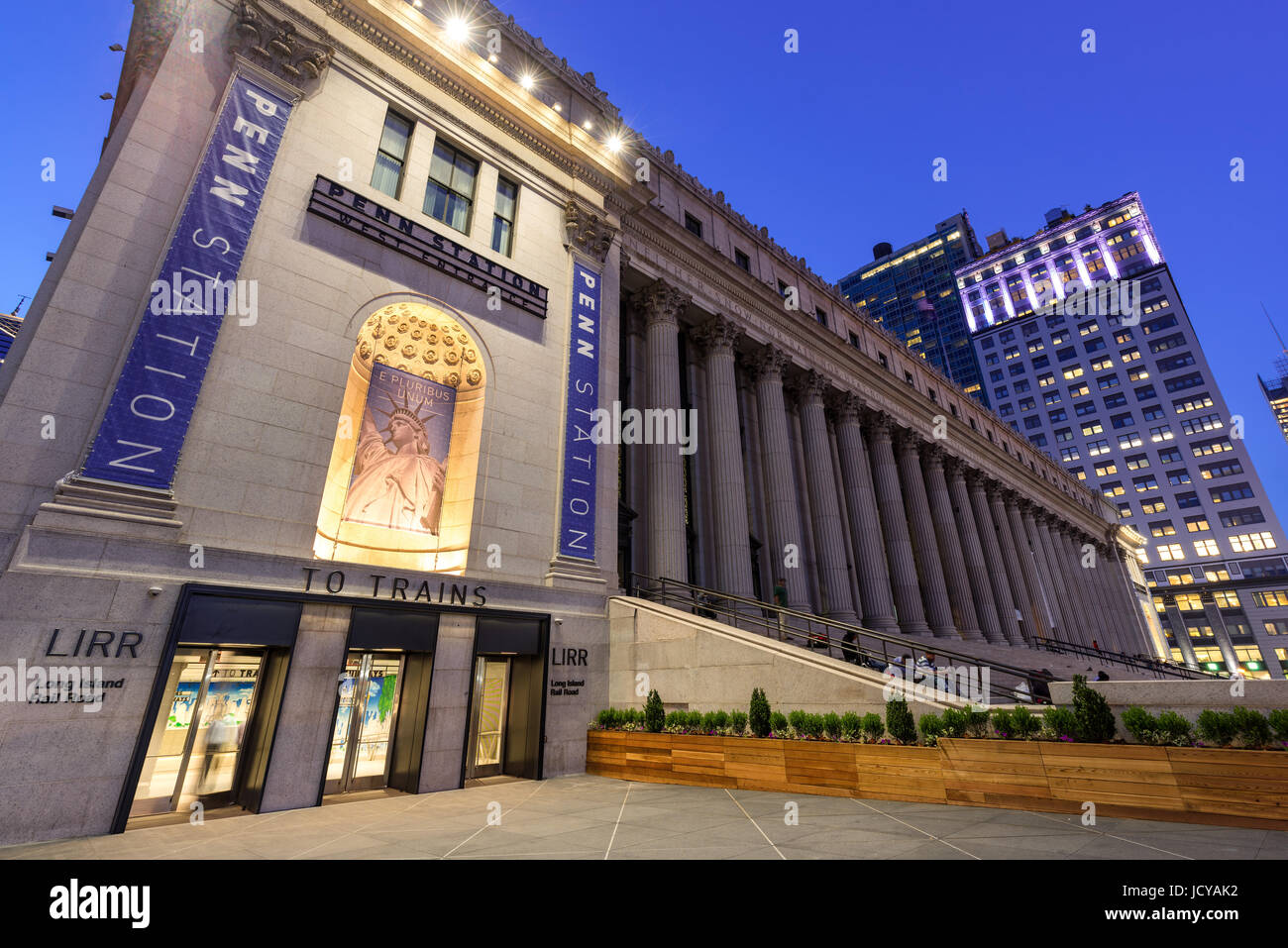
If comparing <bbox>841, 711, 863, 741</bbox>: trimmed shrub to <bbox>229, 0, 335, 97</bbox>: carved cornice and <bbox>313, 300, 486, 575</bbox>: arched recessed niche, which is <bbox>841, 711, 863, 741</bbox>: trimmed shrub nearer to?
<bbox>313, 300, 486, 575</bbox>: arched recessed niche

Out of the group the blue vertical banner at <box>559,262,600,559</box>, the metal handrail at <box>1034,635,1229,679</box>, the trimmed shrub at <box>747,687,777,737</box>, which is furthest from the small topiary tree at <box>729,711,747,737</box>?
the metal handrail at <box>1034,635,1229,679</box>

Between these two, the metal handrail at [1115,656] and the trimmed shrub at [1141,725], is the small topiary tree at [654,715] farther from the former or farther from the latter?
the metal handrail at [1115,656]

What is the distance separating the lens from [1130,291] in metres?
100

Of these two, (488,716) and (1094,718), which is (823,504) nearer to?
(1094,718)

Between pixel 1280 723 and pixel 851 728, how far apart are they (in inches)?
240

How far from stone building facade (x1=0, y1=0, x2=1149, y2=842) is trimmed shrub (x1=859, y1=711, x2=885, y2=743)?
7.39 m

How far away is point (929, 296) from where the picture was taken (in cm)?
14638

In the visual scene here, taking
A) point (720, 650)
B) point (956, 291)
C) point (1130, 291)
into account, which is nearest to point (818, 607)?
point (720, 650)

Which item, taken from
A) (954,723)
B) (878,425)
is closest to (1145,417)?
(878,425)

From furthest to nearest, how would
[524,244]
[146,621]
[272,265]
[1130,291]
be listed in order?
[1130,291], [524,244], [272,265], [146,621]

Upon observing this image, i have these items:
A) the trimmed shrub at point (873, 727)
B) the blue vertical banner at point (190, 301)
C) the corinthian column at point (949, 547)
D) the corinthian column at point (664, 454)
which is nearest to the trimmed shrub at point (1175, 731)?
the trimmed shrub at point (873, 727)

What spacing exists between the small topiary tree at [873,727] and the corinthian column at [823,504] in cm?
1590
